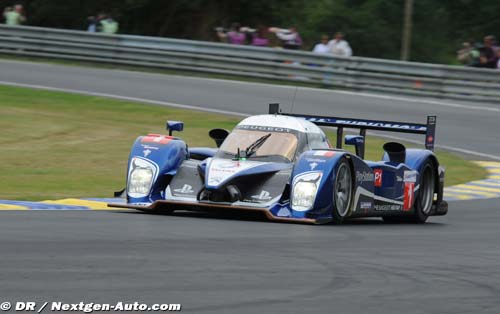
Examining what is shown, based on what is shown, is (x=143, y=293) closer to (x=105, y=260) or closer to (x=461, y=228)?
(x=105, y=260)

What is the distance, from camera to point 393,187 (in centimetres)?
1284

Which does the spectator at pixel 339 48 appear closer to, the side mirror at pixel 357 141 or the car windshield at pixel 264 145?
the side mirror at pixel 357 141

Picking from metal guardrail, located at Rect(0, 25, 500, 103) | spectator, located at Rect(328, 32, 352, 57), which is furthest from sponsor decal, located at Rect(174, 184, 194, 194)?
spectator, located at Rect(328, 32, 352, 57)

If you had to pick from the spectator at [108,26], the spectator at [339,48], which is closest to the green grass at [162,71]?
the spectator at [339,48]

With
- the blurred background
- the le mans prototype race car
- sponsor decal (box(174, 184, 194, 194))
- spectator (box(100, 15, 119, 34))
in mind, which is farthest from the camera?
the blurred background

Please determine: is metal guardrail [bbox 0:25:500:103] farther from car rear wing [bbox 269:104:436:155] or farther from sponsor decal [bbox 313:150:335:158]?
sponsor decal [bbox 313:150:335:158]

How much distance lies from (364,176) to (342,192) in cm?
53

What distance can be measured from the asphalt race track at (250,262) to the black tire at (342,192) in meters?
0.19

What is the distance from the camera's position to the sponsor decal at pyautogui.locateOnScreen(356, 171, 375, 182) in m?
12.1

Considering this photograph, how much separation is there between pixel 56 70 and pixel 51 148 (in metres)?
11.8

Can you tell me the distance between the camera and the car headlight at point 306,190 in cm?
1141

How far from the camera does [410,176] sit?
519 inches

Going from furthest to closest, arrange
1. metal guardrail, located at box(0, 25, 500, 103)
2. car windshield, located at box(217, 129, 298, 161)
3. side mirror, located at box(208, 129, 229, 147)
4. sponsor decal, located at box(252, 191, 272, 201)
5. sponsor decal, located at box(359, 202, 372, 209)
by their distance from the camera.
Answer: metal guardrail, located at box(0, 25, 500, 103) → side mirror, located at box(208, 129, 229, 147) → car windshield, located at box(217, 129, 298, 161) → sponsor decal, located at box(359, 202, 372, 209) → sponsor decal, located at box(252, 191, 272, 201)

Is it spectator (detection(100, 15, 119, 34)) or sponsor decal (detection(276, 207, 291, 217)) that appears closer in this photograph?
sponsor decal (detection(276, 207, 291, 217))
